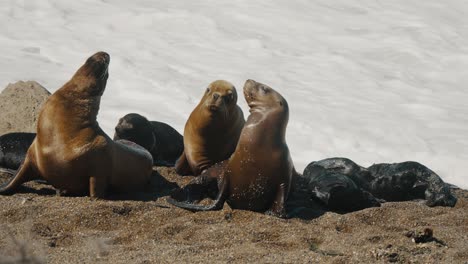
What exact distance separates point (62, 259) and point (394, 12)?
16.3m

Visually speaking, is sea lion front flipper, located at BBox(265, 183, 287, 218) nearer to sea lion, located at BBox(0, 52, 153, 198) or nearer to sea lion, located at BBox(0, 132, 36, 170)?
sea lion, located at BBox(0, 52, 153, 198)

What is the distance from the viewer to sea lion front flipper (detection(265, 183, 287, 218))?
7593 mm

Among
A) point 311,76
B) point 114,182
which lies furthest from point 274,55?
point 114,182

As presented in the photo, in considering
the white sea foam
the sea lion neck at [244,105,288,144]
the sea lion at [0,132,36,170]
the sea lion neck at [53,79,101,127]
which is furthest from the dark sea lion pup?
the sea lion at [0,132,36,170]

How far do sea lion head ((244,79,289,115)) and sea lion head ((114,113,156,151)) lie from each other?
6.89 feet

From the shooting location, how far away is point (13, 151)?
895 centimetres

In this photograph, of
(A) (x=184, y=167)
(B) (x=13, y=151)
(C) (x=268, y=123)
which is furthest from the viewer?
(A) (x=184, y=167)

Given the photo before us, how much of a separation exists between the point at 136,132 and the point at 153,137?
0.69 feet

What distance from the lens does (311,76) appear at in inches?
663

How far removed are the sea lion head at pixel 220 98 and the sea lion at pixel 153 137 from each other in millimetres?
1225

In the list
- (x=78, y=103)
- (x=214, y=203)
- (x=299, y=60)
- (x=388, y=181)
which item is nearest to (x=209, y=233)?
(x=214, y=203)

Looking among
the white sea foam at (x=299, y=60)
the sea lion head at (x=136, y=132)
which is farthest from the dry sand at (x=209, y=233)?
the white sea foam at (x=299, y=60)

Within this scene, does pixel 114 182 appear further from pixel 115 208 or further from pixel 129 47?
pixel 129 47

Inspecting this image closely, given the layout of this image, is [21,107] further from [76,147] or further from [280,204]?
[280,204]
